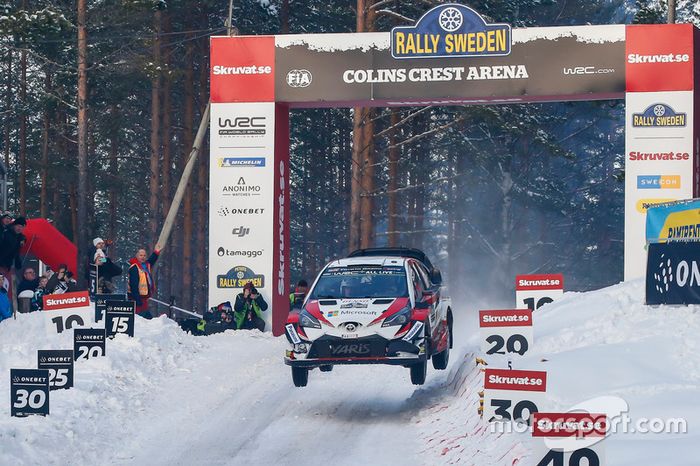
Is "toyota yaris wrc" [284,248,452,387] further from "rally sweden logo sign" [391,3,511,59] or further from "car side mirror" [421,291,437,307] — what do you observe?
"rally sweden logo sign" [391,3,511,59]

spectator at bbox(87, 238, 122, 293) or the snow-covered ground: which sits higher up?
spectator at bbox(87, 238, 122, 293)

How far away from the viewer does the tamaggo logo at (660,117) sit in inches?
873

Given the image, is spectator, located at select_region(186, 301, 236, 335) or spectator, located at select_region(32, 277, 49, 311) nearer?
spectator, located at select_region(186, 301, 236, 335)

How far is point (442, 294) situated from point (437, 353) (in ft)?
5.45

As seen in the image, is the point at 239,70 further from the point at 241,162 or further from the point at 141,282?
the point at 141,282

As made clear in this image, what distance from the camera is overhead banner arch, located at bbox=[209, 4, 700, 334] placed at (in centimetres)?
2234

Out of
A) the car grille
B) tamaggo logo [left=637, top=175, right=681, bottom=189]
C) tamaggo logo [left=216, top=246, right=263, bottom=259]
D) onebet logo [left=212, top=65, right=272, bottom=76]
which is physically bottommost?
the car grille

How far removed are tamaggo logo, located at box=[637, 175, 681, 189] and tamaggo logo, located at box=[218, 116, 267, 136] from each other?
8.13 meters

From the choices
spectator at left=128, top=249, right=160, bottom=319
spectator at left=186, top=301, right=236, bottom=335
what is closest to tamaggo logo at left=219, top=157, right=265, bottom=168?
spectator at left=186, top=301, right=236, bottom=335

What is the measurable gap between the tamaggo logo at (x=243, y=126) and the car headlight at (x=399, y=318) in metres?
11.0

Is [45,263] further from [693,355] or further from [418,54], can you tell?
[693,355]

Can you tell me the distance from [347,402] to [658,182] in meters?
11.0

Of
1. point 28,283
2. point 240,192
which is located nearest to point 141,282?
point 28,283

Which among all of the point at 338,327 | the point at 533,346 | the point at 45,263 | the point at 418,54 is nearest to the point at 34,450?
the point at 338,327
